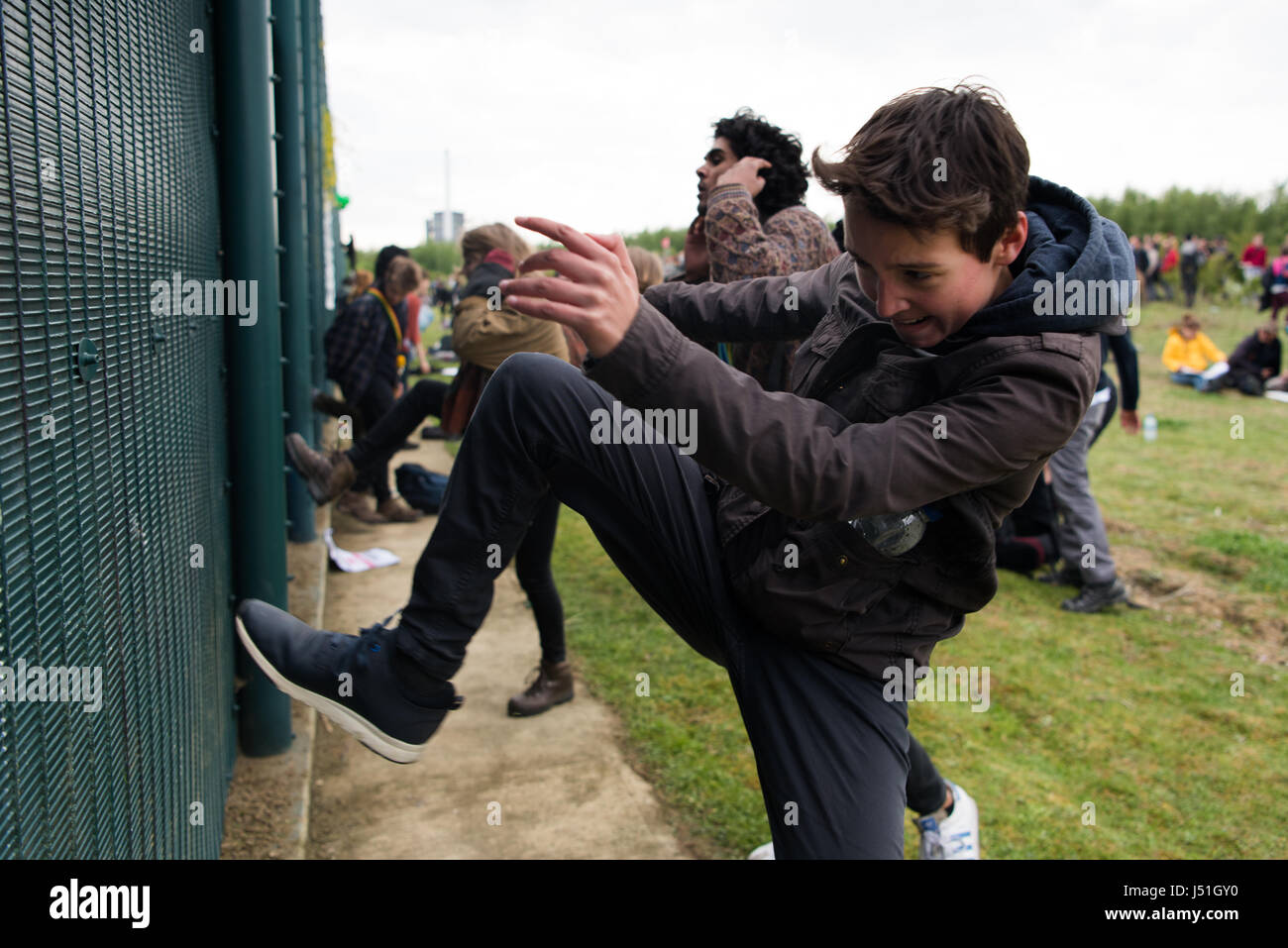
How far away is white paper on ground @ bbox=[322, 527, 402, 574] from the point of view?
699 cm

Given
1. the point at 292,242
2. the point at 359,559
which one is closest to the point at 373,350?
the point at 292,242

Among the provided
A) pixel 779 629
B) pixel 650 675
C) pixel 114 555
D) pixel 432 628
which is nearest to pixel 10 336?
pixel 114 555

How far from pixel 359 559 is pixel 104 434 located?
5.32m

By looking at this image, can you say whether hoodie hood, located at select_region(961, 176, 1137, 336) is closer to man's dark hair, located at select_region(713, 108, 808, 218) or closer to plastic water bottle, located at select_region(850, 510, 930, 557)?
plastic water bottle, located at select_region(850, 510, 930, 557)

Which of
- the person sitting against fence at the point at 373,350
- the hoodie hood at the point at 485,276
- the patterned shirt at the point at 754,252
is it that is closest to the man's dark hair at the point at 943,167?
the patterned shirt at the point at 754,252

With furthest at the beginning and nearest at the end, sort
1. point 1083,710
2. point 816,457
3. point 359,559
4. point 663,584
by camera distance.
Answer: point 359,559
point 1083,710
point 663,584
point 816,457

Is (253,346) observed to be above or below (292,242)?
below

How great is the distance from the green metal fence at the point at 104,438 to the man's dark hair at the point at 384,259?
5.03 metres

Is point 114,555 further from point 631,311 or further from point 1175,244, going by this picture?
point 1175,244

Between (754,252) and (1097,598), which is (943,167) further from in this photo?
(1097,598)

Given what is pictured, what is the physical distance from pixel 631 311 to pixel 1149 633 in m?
5.65

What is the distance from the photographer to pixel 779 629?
7.18 ft

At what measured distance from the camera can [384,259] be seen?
8359 millimetres

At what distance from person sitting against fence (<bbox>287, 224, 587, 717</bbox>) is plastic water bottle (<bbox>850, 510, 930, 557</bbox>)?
2.42m
